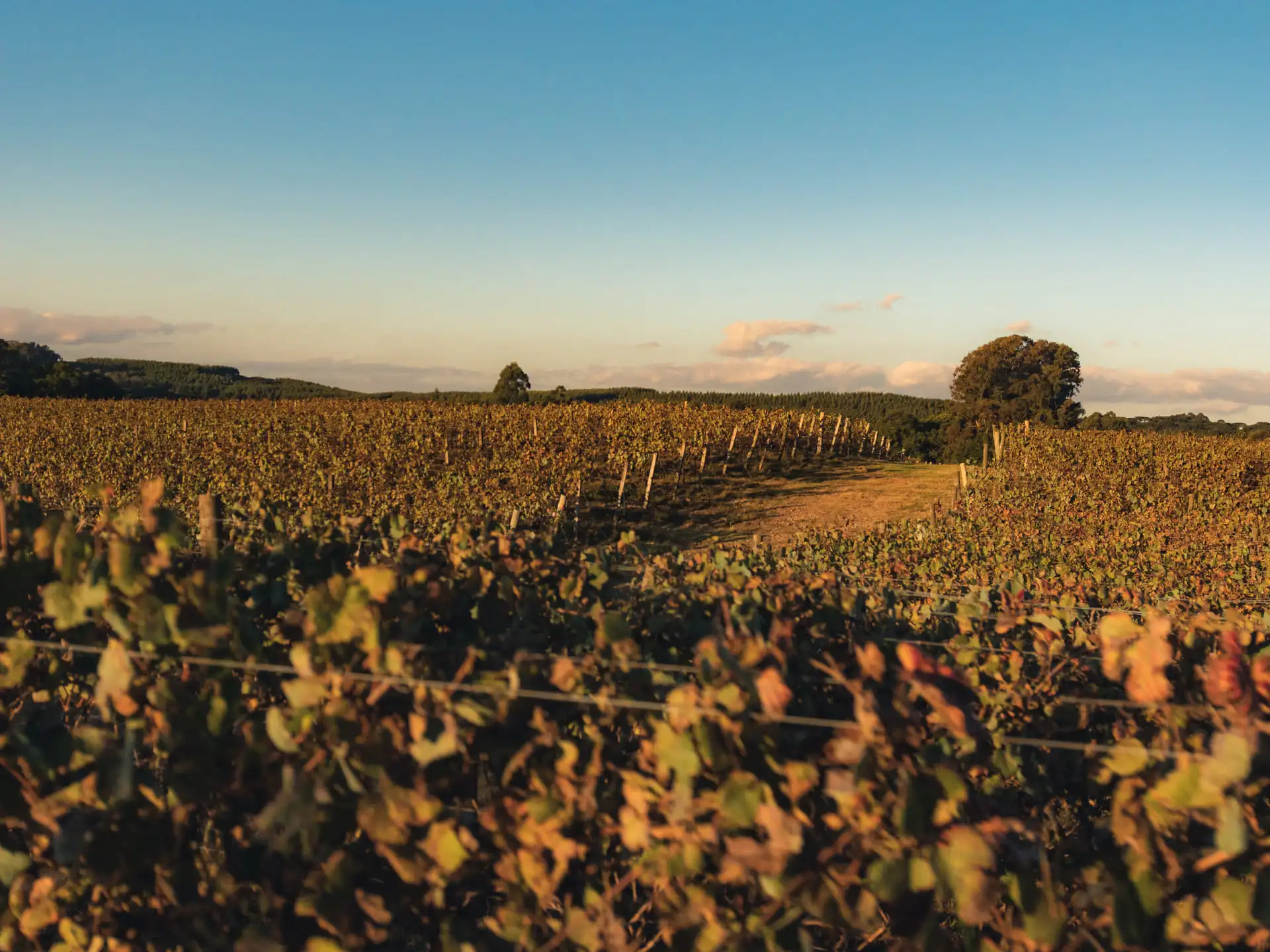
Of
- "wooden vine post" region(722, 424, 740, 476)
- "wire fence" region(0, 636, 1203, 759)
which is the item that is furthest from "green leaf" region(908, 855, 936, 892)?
"wooden vine post" region(722, 424, 740, 476)

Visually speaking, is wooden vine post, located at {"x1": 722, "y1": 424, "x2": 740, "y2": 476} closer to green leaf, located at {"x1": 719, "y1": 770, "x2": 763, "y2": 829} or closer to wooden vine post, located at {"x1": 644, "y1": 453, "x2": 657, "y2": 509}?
wooden vine post, located at {"x1": 644, "y1": 453, "x2": 657, "y2": 509}

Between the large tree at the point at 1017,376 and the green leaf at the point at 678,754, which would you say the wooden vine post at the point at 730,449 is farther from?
the large tree at the point at 1017,376

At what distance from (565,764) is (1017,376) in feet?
210

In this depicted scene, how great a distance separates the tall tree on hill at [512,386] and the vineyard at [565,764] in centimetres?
4801

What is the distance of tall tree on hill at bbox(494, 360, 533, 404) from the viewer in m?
52.9

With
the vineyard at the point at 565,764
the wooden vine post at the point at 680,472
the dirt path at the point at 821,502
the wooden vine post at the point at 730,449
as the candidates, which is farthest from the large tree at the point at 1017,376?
the vineyard at the point at 565,764

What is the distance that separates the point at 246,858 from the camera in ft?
5.86

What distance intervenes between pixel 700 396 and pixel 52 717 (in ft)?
242

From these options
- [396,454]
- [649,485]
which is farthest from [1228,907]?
[396,454]

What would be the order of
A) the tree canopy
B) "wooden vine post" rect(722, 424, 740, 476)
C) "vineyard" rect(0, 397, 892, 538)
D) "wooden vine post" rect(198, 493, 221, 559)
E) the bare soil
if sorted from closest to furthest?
"wooden vine post" rect(198, 493, 221, 559), "vineyard" rect(0, 397, 892, 538), the bare soil, "wooden vine post" rect(722, 424, 740, 476), the tree canopy

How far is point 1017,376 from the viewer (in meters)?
57.5

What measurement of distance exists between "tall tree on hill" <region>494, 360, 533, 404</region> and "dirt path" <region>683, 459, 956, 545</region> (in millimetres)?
28067

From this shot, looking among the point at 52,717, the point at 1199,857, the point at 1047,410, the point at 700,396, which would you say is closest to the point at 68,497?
the point at 52,717

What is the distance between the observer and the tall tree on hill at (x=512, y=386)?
2082 inches
